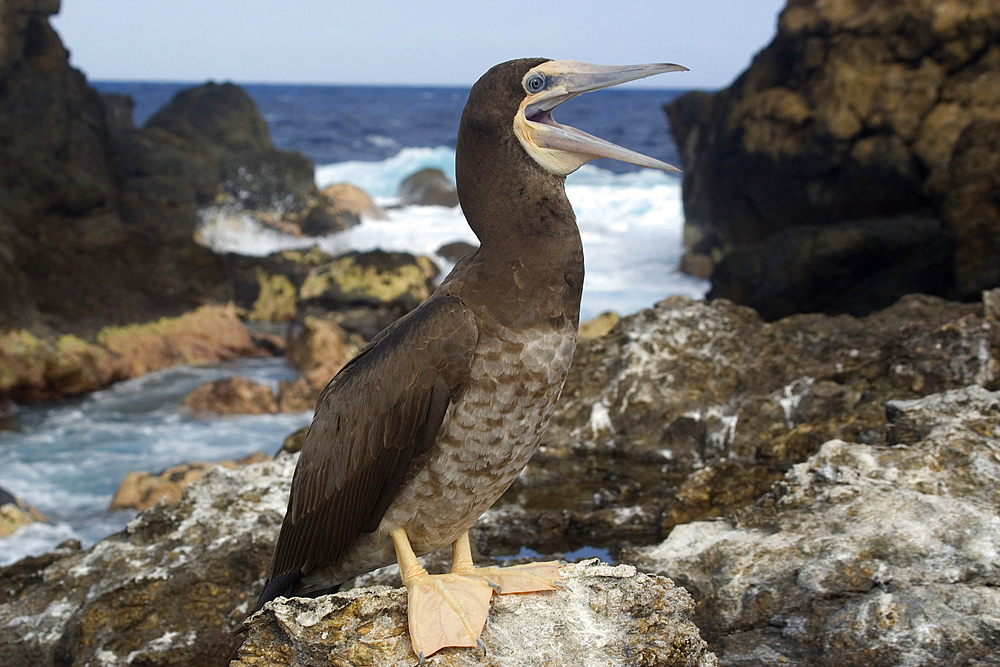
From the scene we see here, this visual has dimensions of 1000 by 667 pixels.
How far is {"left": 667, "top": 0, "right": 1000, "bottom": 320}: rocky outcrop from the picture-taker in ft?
41.2

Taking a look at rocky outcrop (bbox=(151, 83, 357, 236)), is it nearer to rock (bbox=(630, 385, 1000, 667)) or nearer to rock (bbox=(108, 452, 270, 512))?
rock (bbox=(108, 452, 270, 512))

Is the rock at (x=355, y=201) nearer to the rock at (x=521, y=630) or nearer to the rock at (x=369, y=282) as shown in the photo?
the rock at (x=369, y=282)

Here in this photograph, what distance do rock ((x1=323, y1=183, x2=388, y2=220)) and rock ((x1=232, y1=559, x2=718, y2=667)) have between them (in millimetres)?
26537

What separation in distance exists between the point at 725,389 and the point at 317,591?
3.43 metres

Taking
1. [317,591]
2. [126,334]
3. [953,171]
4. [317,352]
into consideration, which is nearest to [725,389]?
[317,591]

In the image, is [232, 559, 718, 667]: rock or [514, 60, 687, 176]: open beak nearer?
[232, 559, 718, 667]: rock

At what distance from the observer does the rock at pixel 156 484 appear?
7859mm

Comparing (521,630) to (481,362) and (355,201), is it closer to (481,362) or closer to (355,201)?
(481,362)

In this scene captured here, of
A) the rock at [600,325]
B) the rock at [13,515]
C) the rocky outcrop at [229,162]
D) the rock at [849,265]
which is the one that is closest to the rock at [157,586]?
the rock at [13,515]

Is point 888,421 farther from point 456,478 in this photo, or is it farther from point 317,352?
point 317,352

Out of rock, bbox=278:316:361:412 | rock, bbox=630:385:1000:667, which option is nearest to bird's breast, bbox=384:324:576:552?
rock, bbox=630:385:1000:667

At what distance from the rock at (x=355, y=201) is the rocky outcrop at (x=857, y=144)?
1474cm

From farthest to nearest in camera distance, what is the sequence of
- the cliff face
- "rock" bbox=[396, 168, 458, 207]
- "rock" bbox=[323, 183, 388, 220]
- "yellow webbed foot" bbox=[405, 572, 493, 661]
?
"rock" bbox=[396, 168, 458, 207] → "rock" bbox=[323, 183, 388, 220] → the cliff face → "yellow webbed foot" bbox=[405, 572, 493, 661]

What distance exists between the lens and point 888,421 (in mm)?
4586
